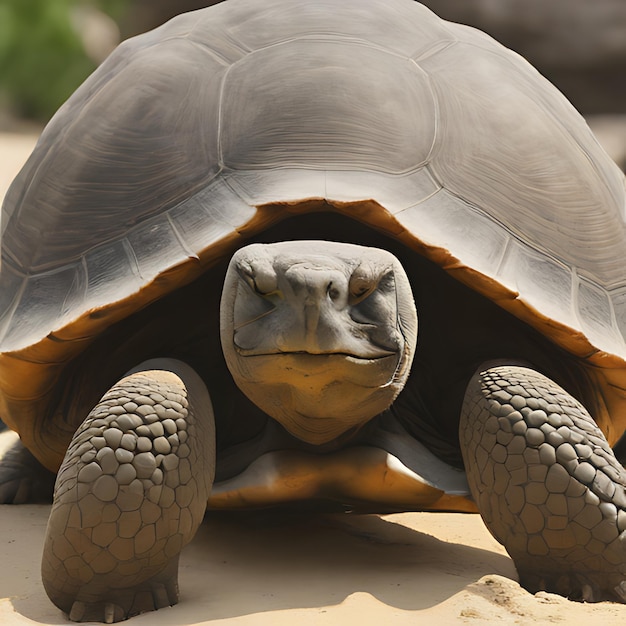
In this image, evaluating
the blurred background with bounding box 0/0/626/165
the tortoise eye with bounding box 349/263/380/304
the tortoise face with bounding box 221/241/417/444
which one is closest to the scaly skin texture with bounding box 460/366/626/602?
the tortoise face with bounding box 221/241/417/444

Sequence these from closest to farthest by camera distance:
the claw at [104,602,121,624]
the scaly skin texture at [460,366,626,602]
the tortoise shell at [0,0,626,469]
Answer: the claw at [104,602,121,624] < the scaly skin texture at [460,366,626,602] < the tortoise shell at [0,0,626,469]

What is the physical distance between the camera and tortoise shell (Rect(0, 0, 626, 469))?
290cm

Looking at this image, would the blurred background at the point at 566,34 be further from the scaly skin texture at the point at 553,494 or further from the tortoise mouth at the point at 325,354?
the tortoise mouth at the point at 325,354

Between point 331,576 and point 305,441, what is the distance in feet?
1.16

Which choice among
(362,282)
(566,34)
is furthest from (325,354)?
(566,34)

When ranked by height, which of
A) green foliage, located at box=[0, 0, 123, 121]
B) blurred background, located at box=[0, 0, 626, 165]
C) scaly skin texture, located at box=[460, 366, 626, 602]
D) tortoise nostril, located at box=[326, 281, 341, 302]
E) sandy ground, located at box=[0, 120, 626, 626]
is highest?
tortoise nostril, located at box=[326, 281, 341, 302]

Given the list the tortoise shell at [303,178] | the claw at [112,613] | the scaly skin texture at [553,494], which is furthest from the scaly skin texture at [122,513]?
the scaly skin texture at [553,494]

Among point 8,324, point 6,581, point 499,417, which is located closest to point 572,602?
point 499,417

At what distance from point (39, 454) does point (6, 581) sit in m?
0.87

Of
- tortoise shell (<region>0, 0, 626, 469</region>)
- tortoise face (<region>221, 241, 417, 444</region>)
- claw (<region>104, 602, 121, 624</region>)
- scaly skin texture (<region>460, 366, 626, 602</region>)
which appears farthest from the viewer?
tortoise shell (<region>0, 0, 626, 469</region>)

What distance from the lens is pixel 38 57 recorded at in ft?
67.5

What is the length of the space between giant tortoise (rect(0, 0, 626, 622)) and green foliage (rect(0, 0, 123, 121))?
56.6 ft

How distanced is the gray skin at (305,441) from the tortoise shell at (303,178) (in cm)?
30

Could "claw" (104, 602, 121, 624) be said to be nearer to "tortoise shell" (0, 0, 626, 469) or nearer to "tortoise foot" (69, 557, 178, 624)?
"tortoise foot" (69, 557, 178, 624)
